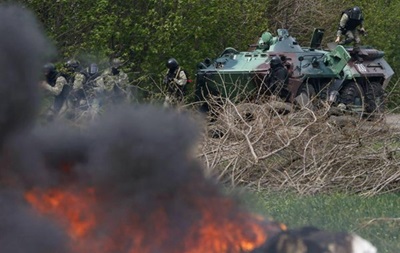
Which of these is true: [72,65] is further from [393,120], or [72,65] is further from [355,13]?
[355,13]

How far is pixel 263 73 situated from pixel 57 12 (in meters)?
4.68

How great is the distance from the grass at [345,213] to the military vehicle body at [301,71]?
9.84 meters

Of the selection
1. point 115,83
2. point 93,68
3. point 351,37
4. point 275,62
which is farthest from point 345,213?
point 351,37

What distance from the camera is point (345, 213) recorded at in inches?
386

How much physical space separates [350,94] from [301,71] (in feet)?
4.87

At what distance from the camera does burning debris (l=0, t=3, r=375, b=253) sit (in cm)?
627

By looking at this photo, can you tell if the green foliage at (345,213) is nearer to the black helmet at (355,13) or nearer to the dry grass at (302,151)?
the dry grass at (302,151)

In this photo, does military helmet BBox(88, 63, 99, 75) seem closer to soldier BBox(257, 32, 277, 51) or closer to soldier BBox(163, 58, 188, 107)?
soldier BBox(163, 58, 188, 107)

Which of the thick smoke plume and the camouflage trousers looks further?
the camouflage trousers

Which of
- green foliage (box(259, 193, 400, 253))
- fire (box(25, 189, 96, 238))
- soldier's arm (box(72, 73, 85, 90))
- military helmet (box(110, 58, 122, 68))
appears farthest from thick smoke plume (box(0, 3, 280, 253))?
military helmet (box(110, 58, 122, 68))

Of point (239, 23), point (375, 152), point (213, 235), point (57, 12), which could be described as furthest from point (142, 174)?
point (239, 23)

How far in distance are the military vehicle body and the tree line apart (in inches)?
54.9

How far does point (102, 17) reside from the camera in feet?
74.4

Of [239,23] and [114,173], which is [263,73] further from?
[114,173]
